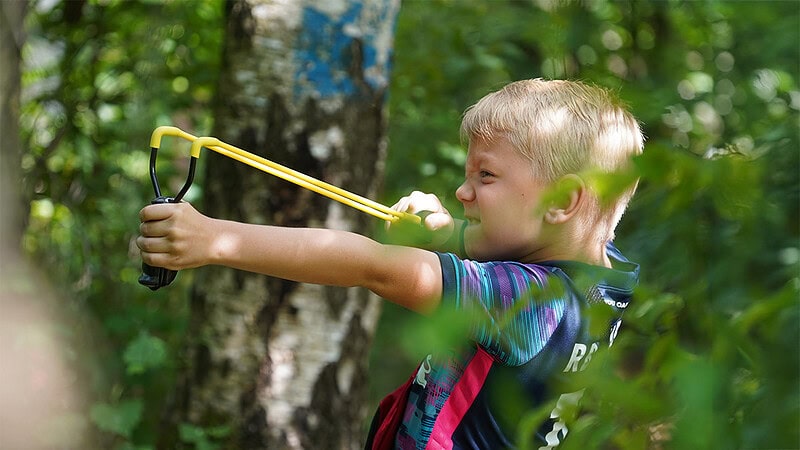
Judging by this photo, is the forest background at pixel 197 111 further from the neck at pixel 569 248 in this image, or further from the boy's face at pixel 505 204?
the boy's face at pixel 505 204

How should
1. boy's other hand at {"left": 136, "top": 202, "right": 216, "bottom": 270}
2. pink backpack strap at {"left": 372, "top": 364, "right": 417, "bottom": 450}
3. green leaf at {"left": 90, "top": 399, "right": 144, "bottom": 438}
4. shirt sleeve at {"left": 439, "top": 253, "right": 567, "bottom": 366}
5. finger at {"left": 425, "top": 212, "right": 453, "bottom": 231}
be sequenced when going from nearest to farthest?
1. boy's other hand at {"left": 136, "top": 202, "right": 216, "bottom": 270}
2. shirt sleeve at {"left": 439, "top": 253, "right": 567, "bottom": 366}
3. pink backpack strap at {"left": 372, "top": 364, "right": 417, "bottom": 450}
4. finger at {"left": 425, "top": 212, "right": 453, "bottom": 231}
5. green leaf at {"left": 90, "top": 399, "right": 144, "bottom": 438}

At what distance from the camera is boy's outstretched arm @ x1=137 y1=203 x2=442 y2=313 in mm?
1579

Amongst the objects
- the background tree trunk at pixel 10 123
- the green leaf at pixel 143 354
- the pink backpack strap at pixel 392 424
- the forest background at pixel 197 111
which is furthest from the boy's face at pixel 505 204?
the background tree trunk at pixel 10 123

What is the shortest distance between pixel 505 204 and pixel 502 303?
227 mm

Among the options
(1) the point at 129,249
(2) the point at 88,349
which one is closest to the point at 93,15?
(1) the point at 129,249

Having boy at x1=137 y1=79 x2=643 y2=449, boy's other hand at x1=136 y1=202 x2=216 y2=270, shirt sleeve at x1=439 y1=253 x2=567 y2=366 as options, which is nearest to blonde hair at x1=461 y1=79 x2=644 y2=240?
boy at x1=137 y1=79 x2=643 y2=449

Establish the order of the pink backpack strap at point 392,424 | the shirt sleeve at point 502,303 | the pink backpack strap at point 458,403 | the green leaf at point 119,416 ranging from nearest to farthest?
the shirt sleeve at point 502,303 → the pink backpack strap at point 458,403 → the pink backpack strap at point 392,424 → the green leaf at point 119,416

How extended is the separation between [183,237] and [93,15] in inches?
107

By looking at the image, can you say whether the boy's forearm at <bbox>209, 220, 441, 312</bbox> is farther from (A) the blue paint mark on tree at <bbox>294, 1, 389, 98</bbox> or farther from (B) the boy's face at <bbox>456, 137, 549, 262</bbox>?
(A) the blue paint mark on tree at <bbox>294, 1, 389, 98</bbox>

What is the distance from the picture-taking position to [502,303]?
1.69 m

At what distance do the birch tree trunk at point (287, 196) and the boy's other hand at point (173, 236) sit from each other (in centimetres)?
125

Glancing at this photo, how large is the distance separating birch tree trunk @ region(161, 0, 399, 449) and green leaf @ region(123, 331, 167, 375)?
401 mm

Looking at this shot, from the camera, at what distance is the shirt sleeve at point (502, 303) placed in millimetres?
1674

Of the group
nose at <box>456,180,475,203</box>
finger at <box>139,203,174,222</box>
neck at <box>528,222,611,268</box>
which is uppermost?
finger at <box>139,203,174,222</box>
